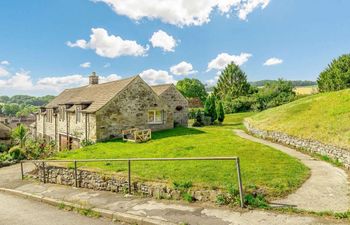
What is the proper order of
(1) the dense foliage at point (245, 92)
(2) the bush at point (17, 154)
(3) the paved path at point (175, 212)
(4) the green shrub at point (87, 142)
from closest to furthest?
(3) the paved path at point (175, 212)
(2) the bush at point (17, 154)
(4) the green shrub at point (87, 142)
(1) the dense foliage at point (245, 92)

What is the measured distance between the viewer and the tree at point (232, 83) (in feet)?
248

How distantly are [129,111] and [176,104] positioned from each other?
1156cm

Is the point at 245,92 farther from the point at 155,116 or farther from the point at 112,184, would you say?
the point at 112,184

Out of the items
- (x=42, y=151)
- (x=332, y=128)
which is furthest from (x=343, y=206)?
(x=42, y=151)

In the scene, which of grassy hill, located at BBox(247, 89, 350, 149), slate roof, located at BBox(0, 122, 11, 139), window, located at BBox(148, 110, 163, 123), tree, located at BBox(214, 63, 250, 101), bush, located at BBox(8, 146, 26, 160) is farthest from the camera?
tree, located at BBox(214, 63, 250, 101)

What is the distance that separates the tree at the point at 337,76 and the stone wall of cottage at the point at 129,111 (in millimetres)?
47913

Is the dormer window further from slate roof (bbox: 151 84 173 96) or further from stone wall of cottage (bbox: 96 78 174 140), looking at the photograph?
slate roof (bbox: 151 84 173 96)

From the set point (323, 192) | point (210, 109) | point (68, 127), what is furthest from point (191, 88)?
point (323, 192)

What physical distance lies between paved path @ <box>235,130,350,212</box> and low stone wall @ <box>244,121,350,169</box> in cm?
79

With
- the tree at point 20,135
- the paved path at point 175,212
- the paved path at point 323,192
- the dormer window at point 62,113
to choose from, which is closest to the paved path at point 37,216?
the paved path at point 175,212

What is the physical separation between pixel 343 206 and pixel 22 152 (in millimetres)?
24480

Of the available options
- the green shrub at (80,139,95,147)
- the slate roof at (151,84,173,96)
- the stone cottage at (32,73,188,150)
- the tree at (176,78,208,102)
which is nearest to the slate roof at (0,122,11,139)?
the stone cottage at (32,73,188,150)

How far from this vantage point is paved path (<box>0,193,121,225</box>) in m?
7.83

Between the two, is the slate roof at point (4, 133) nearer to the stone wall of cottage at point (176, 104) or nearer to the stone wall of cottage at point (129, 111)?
the stone wall of cottage at point (129, 111)
